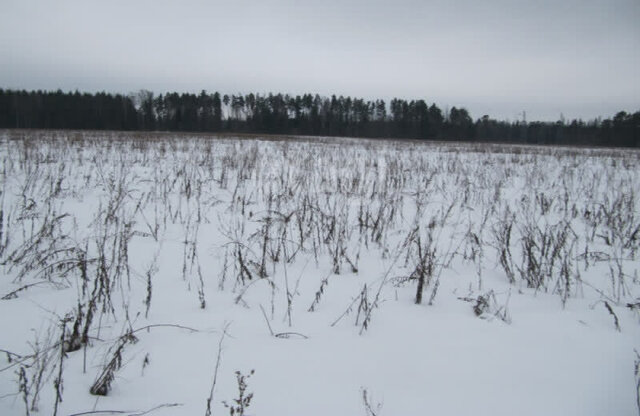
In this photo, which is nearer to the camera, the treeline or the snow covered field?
the snow covered field

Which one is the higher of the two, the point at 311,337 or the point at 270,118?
the point at 270,118

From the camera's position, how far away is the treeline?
5419 cm

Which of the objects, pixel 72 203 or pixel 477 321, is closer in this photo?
pixel 477 321

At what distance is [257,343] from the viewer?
4.61 feet

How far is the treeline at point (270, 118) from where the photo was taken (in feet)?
178

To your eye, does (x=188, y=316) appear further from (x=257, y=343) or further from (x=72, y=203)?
(x=72, y=203)

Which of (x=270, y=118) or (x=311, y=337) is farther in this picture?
(x=270, y=118)

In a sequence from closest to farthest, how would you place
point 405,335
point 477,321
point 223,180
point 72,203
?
1. point 405,335
2. point 477,321
3. point 72,203
4. point 223,180

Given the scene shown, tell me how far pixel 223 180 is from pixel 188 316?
389cm

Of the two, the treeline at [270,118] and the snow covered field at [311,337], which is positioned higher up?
the treeline at [270,118]

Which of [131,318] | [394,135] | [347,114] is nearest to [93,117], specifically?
[347,114]

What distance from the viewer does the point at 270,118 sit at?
56.8 meters

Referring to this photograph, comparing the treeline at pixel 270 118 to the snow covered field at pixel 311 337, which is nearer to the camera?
the snow covered field at pixel 311 337

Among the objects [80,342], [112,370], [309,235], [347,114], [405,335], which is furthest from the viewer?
[347,114]
